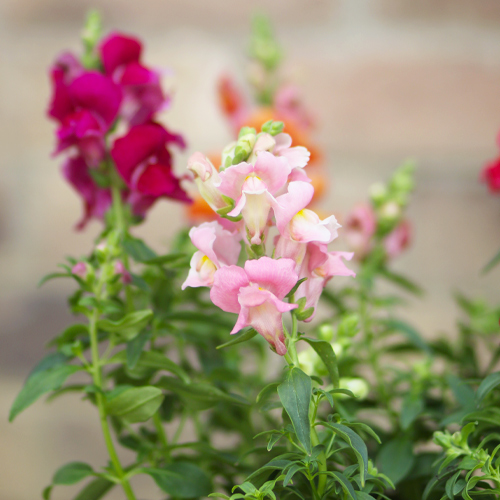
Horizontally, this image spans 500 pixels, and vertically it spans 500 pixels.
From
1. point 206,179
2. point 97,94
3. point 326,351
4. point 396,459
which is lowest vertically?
point 396,459

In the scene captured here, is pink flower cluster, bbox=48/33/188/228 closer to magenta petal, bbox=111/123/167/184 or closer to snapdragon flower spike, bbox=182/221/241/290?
magenta petal, bbox=111/123/167/184

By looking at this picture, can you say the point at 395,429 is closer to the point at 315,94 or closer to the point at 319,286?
the point at 319,286

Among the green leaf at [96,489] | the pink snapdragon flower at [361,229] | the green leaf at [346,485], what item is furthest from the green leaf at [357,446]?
the pink snapdragon flower at [361,229]

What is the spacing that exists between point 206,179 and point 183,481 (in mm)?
216

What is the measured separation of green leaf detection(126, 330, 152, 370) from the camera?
0.38 meters

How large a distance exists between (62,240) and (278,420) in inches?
23.0

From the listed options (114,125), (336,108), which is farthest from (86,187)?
(336,108)

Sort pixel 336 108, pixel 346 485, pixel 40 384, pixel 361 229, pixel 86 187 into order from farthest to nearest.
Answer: pixel 336 108
pixel 361 229
pixel 86 187
pixel 40 384
pixel 346 485

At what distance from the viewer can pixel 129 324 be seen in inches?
14.9

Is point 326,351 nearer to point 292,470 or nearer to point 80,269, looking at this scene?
point 292,470

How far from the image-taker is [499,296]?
0.92 m

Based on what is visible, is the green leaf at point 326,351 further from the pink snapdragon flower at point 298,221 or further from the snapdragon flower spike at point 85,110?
the snapdragon flower spike at point 85,110

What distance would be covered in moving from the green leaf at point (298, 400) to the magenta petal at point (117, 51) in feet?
1.02

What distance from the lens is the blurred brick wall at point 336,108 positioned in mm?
941
